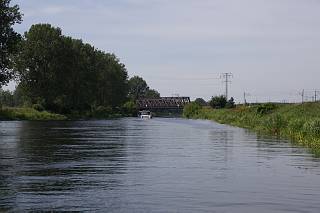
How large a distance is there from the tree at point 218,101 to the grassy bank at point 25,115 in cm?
5228

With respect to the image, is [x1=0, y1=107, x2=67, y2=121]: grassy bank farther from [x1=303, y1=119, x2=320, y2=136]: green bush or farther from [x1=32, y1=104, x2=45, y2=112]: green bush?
[x1=303, y1=119, x2=320, y2=136]: green bush

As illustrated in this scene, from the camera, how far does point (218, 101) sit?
537 feet

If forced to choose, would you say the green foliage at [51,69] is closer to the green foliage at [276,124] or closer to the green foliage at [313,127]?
the green foliage at [276,124]

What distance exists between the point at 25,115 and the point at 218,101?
6384 centimetres

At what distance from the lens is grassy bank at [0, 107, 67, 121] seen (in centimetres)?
11625

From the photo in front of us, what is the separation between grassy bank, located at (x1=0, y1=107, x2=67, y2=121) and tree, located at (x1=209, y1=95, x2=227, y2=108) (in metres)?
52.3

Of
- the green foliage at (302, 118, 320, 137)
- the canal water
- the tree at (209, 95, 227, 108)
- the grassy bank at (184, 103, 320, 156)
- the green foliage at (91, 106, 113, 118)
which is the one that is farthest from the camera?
the green foliage at (91, 106, 113, 118)

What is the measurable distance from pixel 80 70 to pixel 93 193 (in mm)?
136559

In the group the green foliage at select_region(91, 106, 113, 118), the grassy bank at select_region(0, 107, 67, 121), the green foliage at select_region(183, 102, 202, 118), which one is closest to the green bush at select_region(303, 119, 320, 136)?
the grassy bank at select_region(0, 107, 67, 121)

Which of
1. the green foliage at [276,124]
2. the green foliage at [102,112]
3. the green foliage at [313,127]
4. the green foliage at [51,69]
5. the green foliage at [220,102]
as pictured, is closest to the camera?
the green foliage at [313,127]

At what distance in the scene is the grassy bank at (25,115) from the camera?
11625 cm

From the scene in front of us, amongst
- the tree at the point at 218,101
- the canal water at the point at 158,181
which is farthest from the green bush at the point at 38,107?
the canal water at the point at 158,181

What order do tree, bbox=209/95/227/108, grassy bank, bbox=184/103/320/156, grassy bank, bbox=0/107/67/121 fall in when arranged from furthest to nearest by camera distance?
tree, bbox=209/95/227/108 → grassy bank, bbox=0/107/67/121 → grassy bank, bbox=184/103/320/156

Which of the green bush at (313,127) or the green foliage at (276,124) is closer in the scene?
the green bush at (313,127)
